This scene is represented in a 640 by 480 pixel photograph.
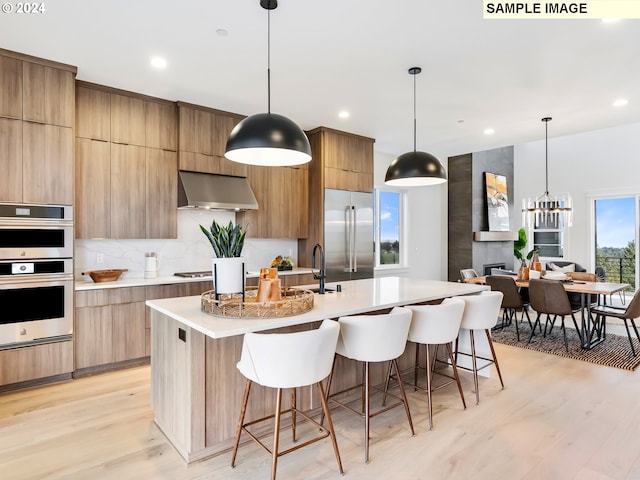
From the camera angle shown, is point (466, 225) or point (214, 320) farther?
point (466, 225)

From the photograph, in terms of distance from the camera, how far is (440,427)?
2.65 meters

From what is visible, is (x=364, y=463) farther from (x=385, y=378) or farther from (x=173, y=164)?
(x=173, y=164)

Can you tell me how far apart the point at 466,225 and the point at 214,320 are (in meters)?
6.49

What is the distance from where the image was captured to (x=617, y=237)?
7270 millimetres

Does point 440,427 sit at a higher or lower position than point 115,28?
lower

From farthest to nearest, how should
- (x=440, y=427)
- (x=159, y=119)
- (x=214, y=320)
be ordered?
(x=159, y=119) → (x=440, y=427) → (x=214, y=320)

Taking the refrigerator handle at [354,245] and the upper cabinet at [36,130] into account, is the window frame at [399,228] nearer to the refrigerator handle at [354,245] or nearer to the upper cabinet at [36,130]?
the refrigerator handle at [354,245]

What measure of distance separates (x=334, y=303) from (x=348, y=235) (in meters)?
2.84

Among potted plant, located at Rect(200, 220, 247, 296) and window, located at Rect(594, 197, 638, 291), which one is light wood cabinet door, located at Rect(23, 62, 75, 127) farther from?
window, located at Rect(594, 197, 638, 291)

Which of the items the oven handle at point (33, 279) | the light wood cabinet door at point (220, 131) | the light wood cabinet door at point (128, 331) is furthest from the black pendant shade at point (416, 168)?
the oven handle at point (33, 279)

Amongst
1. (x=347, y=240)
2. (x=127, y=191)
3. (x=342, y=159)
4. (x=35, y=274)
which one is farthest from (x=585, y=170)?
(x=35, y=274)

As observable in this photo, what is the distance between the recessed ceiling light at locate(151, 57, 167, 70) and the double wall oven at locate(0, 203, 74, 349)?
1480mm

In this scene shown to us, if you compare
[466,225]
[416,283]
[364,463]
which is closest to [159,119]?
[416,283]

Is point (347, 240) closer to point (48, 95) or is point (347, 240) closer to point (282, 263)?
point (282, 263)
